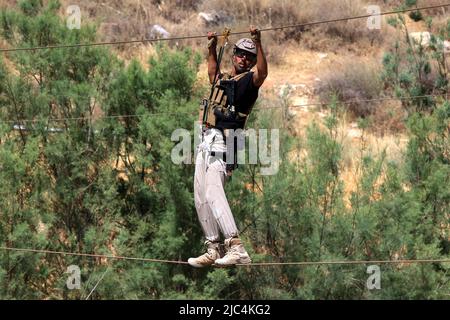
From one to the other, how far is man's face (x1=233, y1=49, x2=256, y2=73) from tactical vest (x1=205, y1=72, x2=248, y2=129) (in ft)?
0.26

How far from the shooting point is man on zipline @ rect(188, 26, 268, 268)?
8805 millimetres

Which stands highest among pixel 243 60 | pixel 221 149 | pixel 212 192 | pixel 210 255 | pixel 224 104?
pixel 243 60

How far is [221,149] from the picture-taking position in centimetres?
897

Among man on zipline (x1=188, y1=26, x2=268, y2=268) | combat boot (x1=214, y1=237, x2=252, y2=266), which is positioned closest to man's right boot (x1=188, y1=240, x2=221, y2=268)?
man on zipline (x1=188, y1=26, x2=268, y2=268)

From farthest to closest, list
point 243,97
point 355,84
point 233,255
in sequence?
1. point 355,84
2. point 243,97
3. point 233,255

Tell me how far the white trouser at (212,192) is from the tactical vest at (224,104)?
0.14 meters

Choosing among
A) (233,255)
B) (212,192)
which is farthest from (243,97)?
(233,255)

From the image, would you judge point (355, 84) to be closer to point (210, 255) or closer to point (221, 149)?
point (221, 149)

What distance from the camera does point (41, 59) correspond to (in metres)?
18.7

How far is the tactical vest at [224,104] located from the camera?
8.91m

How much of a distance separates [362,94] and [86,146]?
9134 millimetres

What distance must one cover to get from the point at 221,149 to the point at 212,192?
40 centimetres

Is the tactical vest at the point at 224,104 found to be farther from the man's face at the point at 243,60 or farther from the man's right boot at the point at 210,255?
the man's right boot at the point at 210,255
